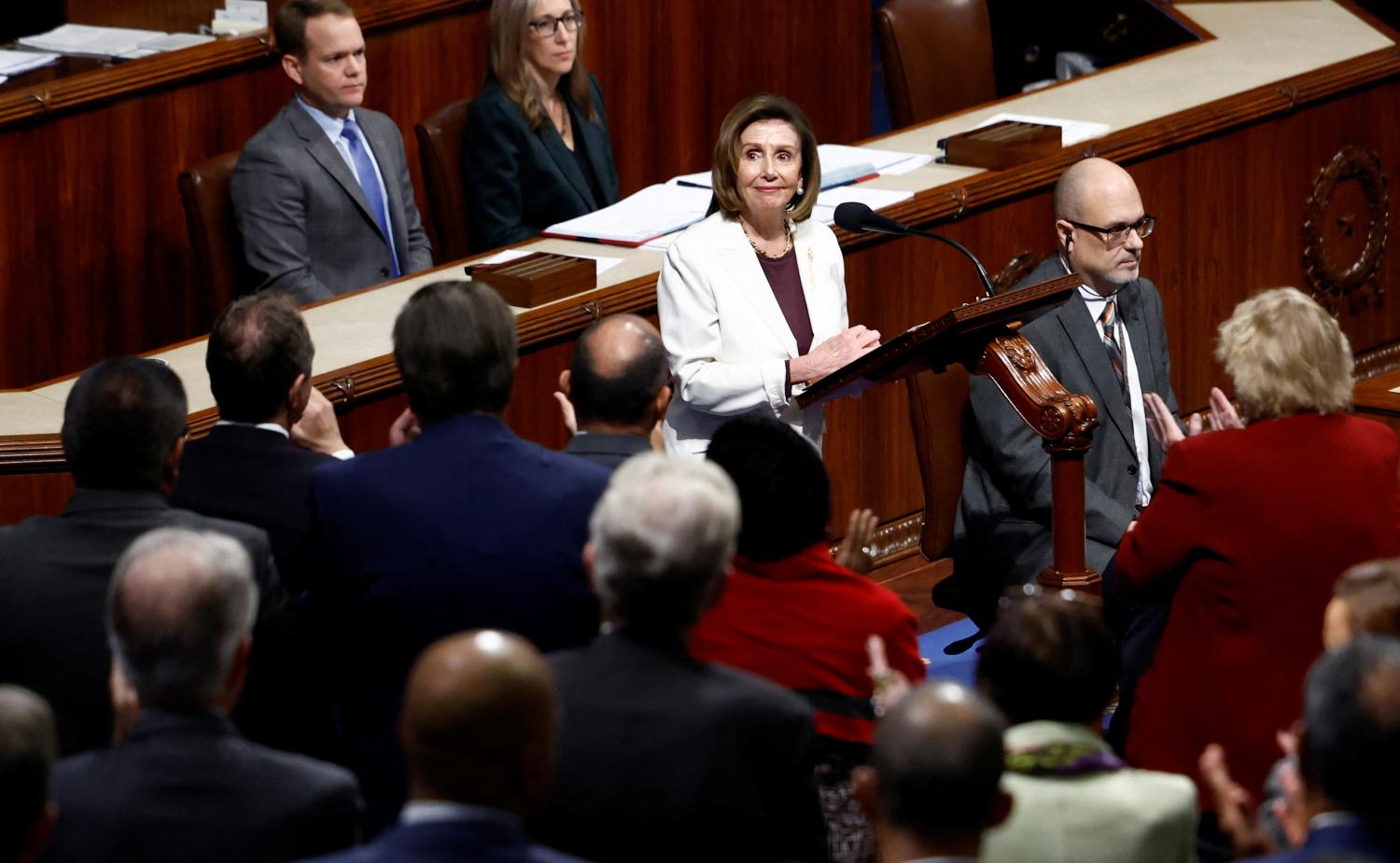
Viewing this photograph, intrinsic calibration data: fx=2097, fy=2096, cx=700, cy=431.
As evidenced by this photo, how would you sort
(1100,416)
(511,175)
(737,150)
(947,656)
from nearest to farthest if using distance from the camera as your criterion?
(737,150) → (1100,416) → (947,656) → (511,175)

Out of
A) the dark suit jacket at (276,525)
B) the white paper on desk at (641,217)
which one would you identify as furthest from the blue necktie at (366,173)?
the dark suit jacket at (276,525)

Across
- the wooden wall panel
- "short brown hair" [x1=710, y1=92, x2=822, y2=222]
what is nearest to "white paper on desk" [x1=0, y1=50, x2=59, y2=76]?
the wooden wall panel

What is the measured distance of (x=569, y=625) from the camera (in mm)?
2623

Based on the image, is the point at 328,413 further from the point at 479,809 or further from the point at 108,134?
→ the point at 108,134

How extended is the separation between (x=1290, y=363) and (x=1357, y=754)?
121cm

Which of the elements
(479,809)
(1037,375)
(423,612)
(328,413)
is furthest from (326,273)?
(479,809)

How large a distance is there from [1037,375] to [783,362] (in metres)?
0.73

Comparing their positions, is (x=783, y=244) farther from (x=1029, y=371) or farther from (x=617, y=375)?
(x=617, y=375)

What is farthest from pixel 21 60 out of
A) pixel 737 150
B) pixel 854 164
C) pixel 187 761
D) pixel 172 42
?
pixel 187 761

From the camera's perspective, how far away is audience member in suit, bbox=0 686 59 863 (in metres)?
1.94

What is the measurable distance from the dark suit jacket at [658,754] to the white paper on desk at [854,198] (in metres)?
2.64

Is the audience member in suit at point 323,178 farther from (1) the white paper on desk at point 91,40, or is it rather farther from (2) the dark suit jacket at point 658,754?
(2) the dark suit jacket at point 658,754

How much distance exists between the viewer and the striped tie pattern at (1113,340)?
14.0 feet

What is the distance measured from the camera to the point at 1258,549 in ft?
10.1
